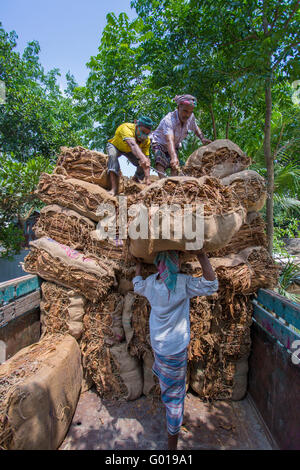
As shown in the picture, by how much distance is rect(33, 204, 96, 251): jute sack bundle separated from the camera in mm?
2730

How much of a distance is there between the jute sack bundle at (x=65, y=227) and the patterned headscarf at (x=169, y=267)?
1.16m

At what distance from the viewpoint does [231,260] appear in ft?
8.32

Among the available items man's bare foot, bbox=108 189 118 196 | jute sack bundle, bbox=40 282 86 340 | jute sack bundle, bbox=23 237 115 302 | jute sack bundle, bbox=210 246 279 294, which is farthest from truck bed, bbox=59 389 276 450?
man's bare foot, bbox=108 189 118 196

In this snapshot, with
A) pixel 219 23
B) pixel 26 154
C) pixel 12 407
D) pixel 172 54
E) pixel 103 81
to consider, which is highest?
pixel 103 81

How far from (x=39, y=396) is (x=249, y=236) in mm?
2456

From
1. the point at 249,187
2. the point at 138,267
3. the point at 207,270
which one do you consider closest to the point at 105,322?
the point at 138,267

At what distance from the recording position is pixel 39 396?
1733 mm

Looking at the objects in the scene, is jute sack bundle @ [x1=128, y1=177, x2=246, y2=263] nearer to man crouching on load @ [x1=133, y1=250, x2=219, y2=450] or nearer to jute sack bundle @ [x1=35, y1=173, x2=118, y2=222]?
man crouching on load @ [x1=133, y1=250, x2=219, y2=450]

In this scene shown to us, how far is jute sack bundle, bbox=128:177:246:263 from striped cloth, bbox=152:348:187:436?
85 centimetres

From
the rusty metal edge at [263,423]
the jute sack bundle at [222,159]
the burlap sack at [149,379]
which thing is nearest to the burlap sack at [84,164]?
the jute sack bundle at [222,159]

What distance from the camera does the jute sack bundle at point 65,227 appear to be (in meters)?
2.73
